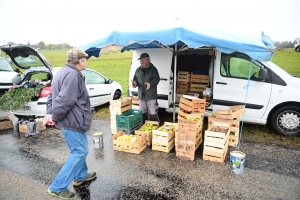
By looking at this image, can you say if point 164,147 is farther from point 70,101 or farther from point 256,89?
point 256,89

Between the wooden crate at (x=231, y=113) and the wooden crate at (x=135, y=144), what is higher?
the wooden crate at (x=231, y=113)

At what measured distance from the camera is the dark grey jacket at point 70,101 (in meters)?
2.79

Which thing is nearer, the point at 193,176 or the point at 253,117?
the point at 193,176

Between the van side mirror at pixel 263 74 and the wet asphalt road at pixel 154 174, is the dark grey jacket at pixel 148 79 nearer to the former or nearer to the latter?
the wet asphalt road at pixel 154 174

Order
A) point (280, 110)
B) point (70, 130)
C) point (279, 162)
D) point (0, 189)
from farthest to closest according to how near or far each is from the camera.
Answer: point (280, 110) < point (279, 162) < point (0, 189) < point (70, 130)

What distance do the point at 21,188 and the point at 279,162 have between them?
15.9 ft

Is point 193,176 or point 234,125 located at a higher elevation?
point 234,125

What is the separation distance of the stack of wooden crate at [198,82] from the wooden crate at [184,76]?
147 millimetres

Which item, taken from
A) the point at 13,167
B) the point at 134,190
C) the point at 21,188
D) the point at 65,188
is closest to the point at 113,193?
the point at 134,190

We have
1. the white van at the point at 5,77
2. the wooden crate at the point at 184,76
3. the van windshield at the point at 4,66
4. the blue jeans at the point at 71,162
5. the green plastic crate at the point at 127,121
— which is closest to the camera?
the blue jeans at the point at 71,162

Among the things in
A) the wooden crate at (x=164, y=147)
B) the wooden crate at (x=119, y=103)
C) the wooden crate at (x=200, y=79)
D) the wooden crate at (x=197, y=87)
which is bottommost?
the wooden crate at (x=164, y=147)

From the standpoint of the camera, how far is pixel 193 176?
12.7 ft

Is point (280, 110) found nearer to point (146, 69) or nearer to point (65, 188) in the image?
point (146, 69)

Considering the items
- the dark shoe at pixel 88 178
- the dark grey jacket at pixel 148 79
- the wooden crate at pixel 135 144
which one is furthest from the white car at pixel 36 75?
the dark shoe at pixel 88 178
